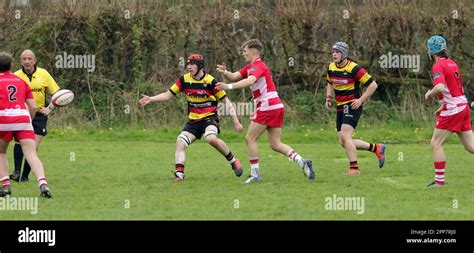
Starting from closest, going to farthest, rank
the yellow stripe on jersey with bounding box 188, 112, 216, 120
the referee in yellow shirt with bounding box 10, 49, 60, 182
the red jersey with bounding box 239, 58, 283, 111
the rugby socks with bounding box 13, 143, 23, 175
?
the red jersey with bounding box 239, 58, 283, 111, the referee in yellow shirt with bounding box 10, 49, 60, 182, the yellow stripe on jersey with bounding box 188, 112, 216, 120, the rugby socks with bounding box 13, 143, 23, 175

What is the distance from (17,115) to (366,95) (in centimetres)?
544

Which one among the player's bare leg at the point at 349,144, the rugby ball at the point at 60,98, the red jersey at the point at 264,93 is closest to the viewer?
the rugby ball at the point at 60,98

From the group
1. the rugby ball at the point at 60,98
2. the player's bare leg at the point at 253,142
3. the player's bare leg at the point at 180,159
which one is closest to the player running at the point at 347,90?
the player's bare leg at the point at 253,142

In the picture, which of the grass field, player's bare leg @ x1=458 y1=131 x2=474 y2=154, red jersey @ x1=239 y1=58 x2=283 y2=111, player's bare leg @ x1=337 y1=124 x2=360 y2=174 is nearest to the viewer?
the grass field

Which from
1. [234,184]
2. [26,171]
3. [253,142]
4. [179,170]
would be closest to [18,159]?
[26,171]

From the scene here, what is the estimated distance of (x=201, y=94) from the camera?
14.2 m

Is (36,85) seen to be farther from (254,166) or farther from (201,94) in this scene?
(254,166)

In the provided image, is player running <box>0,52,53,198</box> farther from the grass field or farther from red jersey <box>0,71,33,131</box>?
the grass field

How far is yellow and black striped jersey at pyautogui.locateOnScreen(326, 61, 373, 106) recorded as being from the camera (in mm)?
14758

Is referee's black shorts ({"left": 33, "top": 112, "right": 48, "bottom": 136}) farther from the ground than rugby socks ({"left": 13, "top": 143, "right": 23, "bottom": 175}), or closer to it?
farther from the ground

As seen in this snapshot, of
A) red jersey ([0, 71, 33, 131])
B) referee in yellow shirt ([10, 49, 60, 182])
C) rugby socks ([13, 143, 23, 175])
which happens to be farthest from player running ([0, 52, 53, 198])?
rugby socks ([13, 143, 23, 175])

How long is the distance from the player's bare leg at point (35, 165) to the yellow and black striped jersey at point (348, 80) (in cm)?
508

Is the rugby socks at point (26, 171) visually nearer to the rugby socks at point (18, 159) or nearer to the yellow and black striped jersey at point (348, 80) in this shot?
the rugby socks at point (18, 159)

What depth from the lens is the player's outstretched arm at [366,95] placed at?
14.6 metres
